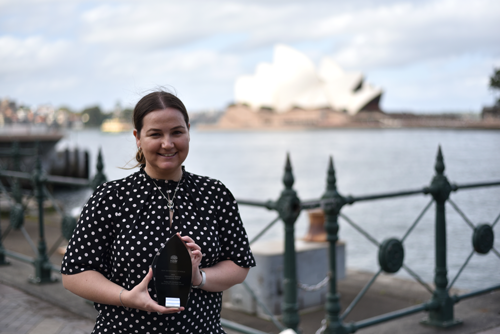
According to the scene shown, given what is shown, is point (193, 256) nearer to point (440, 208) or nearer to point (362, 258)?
point (440, 208)

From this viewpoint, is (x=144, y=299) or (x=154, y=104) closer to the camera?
(x=144, y=299)

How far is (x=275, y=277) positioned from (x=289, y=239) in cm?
161

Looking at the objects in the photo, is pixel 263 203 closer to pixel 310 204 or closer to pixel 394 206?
pixel 310 204

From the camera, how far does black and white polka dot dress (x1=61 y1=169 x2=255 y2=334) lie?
1.86m

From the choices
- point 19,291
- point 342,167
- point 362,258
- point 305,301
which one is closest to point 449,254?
point 362,258

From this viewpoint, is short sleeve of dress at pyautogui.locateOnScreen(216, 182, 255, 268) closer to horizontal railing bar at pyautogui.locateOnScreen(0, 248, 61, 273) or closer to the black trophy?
the black trophy

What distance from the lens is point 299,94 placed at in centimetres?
10544

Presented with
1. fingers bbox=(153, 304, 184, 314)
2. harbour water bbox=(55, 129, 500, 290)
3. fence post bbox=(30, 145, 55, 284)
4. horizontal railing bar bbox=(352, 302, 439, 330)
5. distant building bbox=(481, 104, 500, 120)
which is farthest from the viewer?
harbour water bbox=(55, 129, 500, 290)

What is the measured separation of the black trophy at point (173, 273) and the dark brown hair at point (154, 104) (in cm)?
45

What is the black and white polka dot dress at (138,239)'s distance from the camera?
1.86 metres

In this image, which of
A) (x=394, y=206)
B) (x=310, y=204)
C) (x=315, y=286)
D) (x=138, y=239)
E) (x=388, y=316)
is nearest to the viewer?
(x=138, y=239)

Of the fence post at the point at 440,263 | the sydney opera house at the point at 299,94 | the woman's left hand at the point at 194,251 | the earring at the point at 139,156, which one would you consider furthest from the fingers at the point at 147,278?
the sydney opera house at the point at 299,94

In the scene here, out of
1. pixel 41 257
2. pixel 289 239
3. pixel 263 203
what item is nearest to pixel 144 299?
pixel 289 239

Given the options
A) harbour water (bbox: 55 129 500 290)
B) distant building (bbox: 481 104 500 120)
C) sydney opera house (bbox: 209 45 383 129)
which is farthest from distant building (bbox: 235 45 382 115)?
distant building (bbox: 481 104 500 120)
